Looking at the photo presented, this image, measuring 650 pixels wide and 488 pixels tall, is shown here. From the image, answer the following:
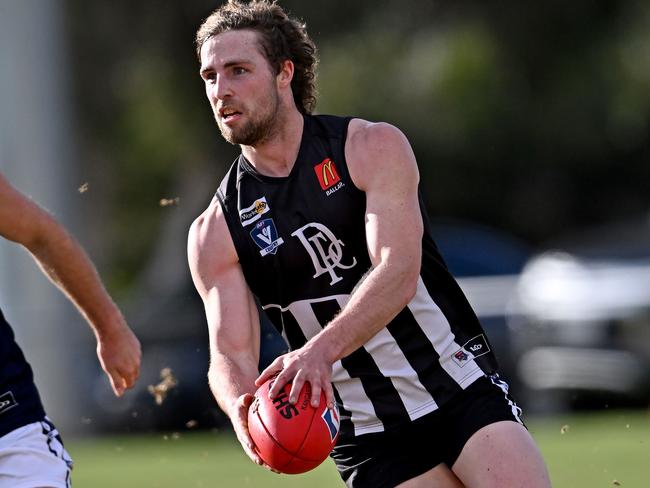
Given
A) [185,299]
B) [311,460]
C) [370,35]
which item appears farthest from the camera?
[370,35]

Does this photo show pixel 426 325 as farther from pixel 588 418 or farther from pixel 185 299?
pixel 185 299

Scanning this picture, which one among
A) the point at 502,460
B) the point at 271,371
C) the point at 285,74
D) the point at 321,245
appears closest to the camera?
the point at 271,371

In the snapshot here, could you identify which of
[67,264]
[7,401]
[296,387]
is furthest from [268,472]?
[67,264]

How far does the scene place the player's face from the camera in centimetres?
560

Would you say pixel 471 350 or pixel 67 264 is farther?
pixel 471 350

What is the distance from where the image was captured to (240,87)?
5625 mm

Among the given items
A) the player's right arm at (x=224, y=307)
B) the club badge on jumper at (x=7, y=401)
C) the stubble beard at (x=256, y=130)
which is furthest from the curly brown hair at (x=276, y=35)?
the club badge on jumper at (x=7, y=401)

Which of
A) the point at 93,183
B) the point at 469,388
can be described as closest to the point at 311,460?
the point at 469,388

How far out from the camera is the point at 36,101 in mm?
20234

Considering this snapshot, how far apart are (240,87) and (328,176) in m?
0.51

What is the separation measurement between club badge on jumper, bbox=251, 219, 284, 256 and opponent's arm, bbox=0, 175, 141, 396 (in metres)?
0.71

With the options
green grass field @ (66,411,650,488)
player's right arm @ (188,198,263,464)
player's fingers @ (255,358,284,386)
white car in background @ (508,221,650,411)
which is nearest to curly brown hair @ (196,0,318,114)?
player's right arm @ (188,198,263,464)

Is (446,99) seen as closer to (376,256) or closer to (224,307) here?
(224,307)

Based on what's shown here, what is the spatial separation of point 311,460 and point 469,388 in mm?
811
